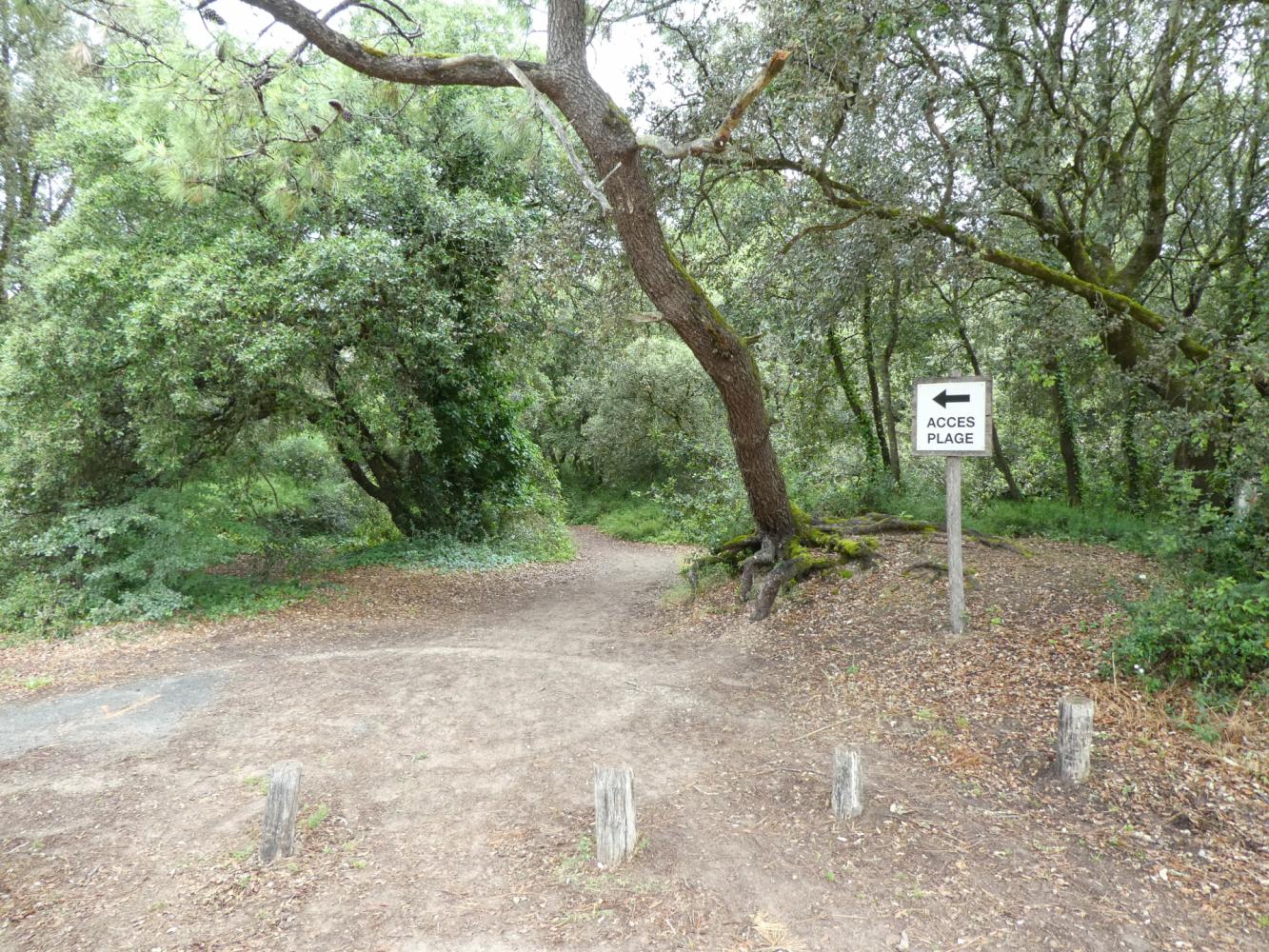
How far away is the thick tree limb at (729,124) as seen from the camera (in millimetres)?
5383

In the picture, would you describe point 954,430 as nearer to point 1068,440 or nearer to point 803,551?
point 803,551

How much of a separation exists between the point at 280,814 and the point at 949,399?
5624 millimetres

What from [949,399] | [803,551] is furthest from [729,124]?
[803,551]

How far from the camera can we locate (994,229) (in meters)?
6.58

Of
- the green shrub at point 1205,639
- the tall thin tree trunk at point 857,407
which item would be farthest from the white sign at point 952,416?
the tall thin tree trunk at point 857,407

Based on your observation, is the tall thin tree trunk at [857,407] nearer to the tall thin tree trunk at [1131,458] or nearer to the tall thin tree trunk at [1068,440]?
the tall thin tree trunk at [1068,440]

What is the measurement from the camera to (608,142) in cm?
662

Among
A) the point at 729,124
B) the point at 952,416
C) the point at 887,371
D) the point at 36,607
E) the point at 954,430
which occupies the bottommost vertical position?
the point at 36,607

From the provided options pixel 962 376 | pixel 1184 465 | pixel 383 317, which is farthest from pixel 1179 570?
pixel 383 317

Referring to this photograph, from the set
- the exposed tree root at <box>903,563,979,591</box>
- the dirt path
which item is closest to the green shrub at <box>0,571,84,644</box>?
the dirt path

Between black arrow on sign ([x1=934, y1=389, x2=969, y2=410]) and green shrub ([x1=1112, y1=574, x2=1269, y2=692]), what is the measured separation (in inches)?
79.0

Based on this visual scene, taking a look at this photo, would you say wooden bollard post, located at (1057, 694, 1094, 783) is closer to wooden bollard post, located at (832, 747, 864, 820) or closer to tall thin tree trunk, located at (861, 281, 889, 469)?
wooden bollard post, located at (832, 747, 864, 820)

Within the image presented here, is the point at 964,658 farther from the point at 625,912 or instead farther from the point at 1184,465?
the point at 1184,465

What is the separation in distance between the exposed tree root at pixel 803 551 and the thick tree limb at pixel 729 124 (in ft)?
15.2
